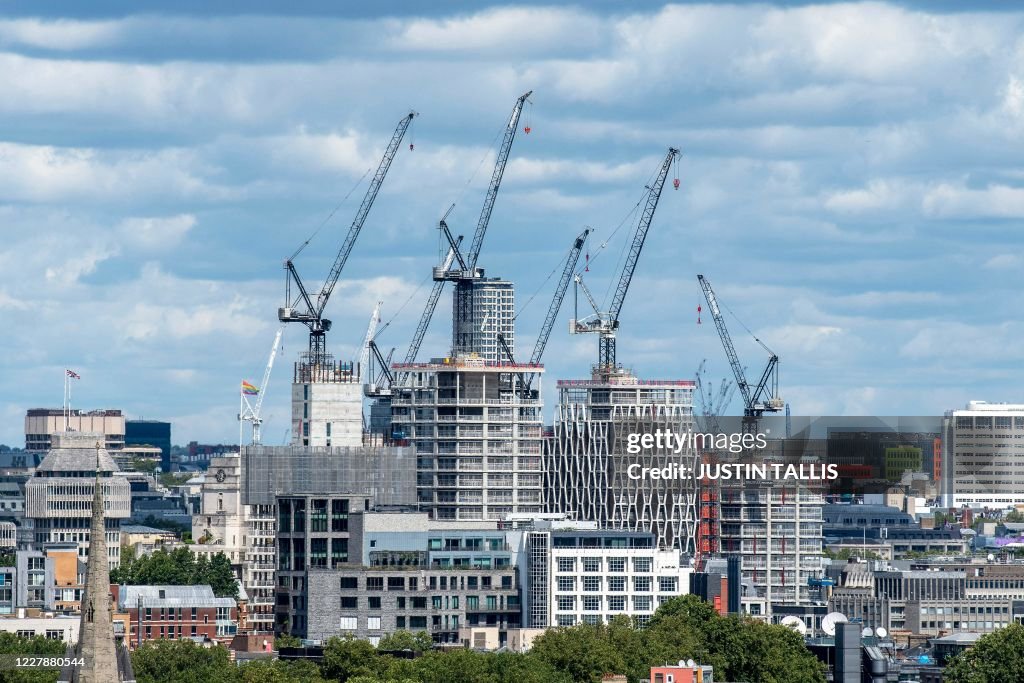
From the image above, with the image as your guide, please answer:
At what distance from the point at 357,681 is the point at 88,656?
37510 millimetres

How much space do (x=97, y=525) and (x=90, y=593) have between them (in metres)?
4.70

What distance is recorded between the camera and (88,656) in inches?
6422

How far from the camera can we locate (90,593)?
16100 centimetres

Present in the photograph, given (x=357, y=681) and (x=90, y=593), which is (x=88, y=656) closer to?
(x=90, y=593)

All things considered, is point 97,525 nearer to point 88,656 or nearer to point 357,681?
point 88,656

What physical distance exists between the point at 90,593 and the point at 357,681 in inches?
1572

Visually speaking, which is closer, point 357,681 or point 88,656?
point 88,656

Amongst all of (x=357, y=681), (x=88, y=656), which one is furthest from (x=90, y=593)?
(x=357, y=681)

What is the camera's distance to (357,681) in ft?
652

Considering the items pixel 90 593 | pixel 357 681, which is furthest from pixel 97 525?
pixel 357 681

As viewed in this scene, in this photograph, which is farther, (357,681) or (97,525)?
(357,681)

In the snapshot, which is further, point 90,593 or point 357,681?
point 357,681

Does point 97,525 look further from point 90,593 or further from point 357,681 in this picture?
point 357,681

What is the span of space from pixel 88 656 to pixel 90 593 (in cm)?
381
